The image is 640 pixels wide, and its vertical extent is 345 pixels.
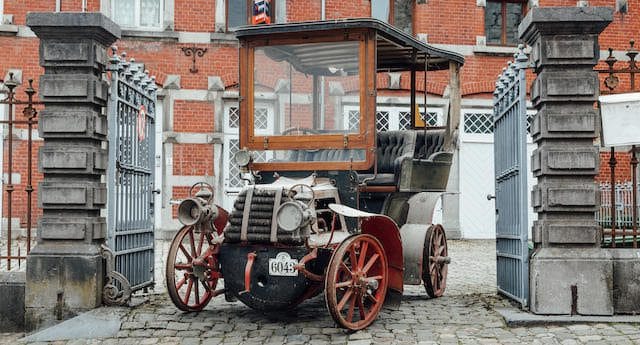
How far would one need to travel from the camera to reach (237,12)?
16594 mm

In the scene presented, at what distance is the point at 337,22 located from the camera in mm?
6770

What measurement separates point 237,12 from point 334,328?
1150cm

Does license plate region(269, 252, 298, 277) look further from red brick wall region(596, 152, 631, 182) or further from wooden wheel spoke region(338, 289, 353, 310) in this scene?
red brick wall region(596, 152, 631, 182)

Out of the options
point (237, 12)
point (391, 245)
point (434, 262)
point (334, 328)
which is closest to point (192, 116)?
point (237, 12)

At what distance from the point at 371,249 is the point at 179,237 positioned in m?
1.60

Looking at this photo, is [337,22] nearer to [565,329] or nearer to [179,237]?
[179,237]

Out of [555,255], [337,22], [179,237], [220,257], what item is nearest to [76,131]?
[179,237]

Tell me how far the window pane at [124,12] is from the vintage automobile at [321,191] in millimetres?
9338

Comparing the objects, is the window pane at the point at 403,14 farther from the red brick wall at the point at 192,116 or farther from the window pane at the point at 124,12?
the window pane at the point at 124,12

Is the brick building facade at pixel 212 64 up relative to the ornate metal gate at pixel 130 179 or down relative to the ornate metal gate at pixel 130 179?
up

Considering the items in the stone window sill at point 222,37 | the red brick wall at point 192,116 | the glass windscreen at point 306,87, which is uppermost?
the stone window sill at point 222,37

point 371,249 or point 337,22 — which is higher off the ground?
point 337,22

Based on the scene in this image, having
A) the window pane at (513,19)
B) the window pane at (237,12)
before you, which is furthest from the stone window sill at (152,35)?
the window pane at (513,19)

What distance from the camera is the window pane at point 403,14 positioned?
1717 centimetres
